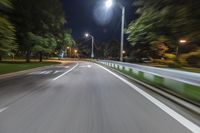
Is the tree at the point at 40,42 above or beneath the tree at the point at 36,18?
beneath

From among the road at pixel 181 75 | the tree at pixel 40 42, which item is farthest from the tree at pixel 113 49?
the road at pixel 181 75

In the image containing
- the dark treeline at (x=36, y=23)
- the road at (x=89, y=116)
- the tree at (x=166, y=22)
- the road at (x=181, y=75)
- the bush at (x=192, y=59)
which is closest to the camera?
the road at (x=89, y=116)

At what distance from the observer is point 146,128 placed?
20.7 ft

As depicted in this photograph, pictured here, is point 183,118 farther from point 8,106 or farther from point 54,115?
point 8,106

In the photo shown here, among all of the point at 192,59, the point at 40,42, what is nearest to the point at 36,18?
the point at 40,42

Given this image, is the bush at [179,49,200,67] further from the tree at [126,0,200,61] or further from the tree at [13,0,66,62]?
the tree at [13,0,66,62]

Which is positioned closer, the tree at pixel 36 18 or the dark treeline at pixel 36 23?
the dark treeline at pixel 36 23

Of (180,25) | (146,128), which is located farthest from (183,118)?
(180,25)

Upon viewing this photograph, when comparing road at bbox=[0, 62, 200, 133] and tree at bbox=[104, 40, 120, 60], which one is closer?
road at bbox=[0, 62, 200, 133]

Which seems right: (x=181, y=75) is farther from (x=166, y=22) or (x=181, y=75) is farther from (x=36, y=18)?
(x=36, y=18)

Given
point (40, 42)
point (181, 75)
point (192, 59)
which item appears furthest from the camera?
point (40, 42)

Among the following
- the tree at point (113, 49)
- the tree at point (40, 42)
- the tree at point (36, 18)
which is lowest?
the tree at point (113, 49)

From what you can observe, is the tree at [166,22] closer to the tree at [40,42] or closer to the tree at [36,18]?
the tree at [36,18]

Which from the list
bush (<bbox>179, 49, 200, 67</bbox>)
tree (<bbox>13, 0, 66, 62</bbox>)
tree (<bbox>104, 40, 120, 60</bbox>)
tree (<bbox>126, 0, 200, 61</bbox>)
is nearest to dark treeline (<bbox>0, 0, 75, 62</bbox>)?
tree (<bbox>13, 0, 66, 62</bbox>)
